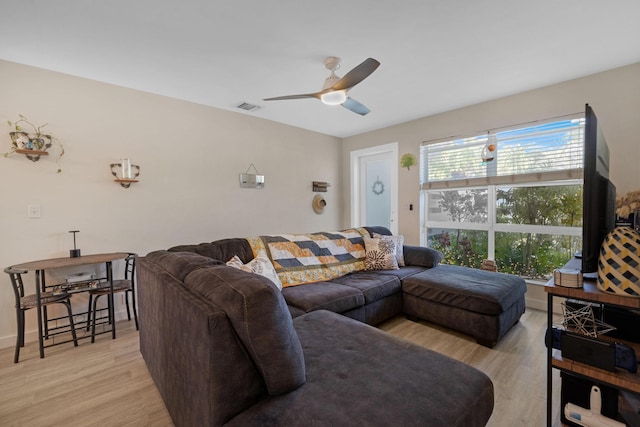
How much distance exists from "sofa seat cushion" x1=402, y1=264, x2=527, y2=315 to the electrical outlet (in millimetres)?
3572

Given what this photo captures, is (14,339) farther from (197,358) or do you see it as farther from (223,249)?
(197,358)

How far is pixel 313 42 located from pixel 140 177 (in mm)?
2357

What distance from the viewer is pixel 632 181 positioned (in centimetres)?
257

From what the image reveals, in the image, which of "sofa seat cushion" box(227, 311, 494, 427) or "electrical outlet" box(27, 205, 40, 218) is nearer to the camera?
"sofa seat cushion" box(227, 311, 494, 427)

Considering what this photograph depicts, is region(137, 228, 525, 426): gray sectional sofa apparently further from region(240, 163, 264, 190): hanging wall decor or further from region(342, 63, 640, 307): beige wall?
region(342, 63, 640, 307): beige wall

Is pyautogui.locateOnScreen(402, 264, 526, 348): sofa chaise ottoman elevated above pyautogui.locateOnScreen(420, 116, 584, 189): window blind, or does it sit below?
below

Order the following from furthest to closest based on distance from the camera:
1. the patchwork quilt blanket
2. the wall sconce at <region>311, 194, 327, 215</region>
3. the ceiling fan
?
the wall sconce at <region>311, 194, 327, 215</region>
the patchwork quilt blanket
the ceiling fan

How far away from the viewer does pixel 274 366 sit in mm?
999

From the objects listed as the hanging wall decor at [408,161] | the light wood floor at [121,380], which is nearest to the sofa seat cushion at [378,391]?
the light wood floor at [121,380]

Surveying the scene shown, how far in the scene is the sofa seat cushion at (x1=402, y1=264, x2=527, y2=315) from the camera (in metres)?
2.30

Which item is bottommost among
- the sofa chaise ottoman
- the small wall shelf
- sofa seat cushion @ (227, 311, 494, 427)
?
the sofa chaise ottoman

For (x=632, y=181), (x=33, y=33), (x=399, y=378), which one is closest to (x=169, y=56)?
(x=33, y=33)

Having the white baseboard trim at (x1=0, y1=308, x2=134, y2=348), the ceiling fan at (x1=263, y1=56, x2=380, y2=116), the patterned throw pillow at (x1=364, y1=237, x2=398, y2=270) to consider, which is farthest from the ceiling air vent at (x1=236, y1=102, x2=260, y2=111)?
the white baseboard trim at (x1=0, y1=308, x2=134, y2=348)

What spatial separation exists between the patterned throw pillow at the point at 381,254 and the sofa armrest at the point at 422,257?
0.26 m
